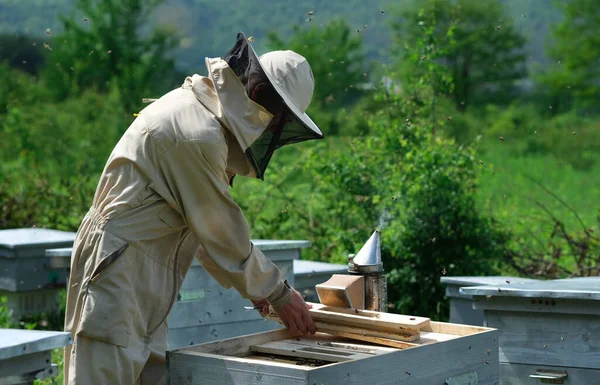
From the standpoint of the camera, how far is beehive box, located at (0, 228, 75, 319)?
5.44 m

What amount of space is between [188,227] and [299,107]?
19.8 inches

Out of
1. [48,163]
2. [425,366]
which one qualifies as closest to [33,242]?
[425,366]

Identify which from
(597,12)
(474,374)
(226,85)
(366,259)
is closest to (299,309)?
(366,259)

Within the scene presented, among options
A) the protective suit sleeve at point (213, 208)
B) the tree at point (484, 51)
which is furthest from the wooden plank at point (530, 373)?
the tree at point (484, 51)

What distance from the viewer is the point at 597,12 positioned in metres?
31.1

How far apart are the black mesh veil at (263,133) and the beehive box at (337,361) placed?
541 mm

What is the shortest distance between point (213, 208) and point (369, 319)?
1.81 feet

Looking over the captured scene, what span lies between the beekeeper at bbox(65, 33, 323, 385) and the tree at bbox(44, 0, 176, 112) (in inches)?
730

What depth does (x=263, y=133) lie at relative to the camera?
2.76m

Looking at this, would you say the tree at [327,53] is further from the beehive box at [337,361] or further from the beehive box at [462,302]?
the beehive box at [337,361]

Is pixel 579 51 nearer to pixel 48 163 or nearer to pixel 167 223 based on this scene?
pixel 48 163

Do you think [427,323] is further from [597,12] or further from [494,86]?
[494,86]

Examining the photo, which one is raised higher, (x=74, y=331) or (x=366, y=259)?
(x=366, y=259)

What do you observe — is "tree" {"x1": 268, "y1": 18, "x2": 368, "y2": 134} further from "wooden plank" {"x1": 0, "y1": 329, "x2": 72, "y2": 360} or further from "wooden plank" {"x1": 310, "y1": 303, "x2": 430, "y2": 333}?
"wooden plank" {"x1": 0, "y1": 329, "x2": 72, "y2": 360}
